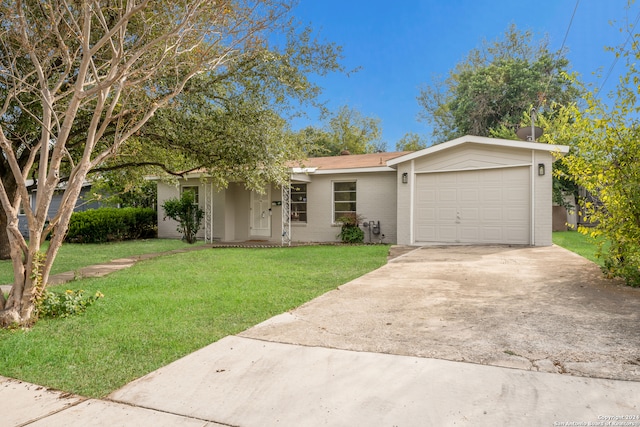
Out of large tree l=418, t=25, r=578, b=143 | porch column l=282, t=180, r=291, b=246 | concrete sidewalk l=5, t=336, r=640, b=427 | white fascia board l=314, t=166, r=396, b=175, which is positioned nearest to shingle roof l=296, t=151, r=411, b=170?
white fascia board l=314, t=166, r=396, b=175

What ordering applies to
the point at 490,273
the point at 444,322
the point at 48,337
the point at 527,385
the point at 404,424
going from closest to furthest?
1. the point at 404,424
2. the point at 527,385
3. the point at 48,337
4. the point at 444,322
5. the point at 490,273

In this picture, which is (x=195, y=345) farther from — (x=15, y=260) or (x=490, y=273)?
(x=490, y=273)

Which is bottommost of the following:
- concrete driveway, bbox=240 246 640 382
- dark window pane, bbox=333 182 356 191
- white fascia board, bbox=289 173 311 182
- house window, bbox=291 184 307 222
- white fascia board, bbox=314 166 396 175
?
concrete driveway, bbox=240 246 640 382

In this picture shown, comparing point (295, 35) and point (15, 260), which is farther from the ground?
point (295, 35)

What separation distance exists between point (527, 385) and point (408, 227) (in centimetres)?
974

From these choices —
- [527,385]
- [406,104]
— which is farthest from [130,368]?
[406,104]

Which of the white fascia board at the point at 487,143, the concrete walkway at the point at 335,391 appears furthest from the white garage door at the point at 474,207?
the concrete walkway at the point at 335,391

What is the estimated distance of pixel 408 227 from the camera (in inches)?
484

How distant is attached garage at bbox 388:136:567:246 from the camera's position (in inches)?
420

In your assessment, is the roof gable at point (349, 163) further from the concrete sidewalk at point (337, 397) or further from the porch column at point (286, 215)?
the concrete sidewalk at point (337, 397)

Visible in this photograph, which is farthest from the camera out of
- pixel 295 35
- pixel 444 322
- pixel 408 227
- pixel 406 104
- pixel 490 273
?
pixel 406 104

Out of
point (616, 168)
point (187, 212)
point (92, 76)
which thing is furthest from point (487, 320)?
point (187, 212)

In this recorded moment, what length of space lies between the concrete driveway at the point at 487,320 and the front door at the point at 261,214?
28.8 ft

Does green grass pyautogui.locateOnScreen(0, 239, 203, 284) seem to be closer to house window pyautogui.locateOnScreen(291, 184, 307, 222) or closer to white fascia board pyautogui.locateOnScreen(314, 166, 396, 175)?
house window pyautogui.locateOnScreen(291, 184, 307, 222)
